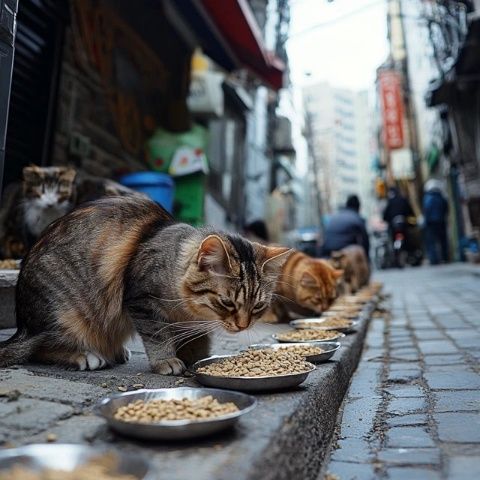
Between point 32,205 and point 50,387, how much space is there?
3004 millimetres

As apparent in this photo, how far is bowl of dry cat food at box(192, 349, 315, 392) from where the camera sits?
2.10 m

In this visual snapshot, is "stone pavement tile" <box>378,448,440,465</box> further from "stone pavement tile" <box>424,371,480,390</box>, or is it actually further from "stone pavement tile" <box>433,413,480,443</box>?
"stone pavement tile" <box>424,371,480,390</box>

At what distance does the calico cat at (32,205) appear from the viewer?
477 centimetres

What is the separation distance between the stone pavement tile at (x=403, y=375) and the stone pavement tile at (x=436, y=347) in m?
0.68

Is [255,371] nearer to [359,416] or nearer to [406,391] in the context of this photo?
[359,416]

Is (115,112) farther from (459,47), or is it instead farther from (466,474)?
(459,47)

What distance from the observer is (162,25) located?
930cm

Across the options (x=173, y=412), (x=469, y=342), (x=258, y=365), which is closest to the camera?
(x=173, y=412)

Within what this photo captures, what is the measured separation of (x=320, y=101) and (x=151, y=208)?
1310 inches

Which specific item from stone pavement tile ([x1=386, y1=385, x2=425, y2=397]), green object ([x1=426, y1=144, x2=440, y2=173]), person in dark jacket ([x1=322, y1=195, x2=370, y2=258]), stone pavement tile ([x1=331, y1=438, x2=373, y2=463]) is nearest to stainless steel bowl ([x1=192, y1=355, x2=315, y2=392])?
stone pavement tile ([x1=331, y1=438, x2=373, y2=463])

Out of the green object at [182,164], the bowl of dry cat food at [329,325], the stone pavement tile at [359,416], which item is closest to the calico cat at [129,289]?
the stone pavement tile at [359,416]

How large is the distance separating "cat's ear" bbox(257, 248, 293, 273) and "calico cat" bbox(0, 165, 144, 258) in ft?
7.50

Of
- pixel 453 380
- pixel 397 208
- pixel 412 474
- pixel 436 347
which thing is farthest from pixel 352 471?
pixel 397 208

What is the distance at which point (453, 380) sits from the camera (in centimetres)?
315
